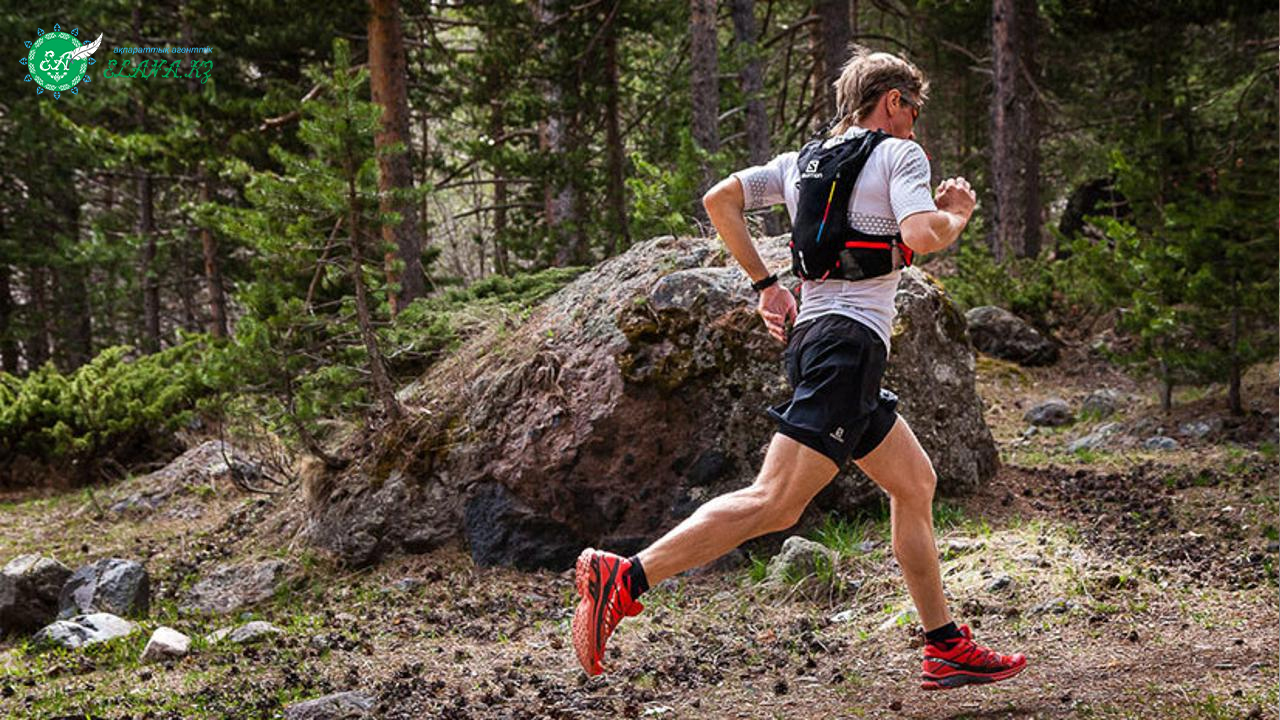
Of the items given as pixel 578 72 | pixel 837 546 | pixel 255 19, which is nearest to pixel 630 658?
pixel 837 546

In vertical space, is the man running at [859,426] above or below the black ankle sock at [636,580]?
above

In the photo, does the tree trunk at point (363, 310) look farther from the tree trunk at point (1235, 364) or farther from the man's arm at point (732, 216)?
the tree trunk at point (1235, 364)

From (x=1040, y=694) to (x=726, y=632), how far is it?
5.35 ft

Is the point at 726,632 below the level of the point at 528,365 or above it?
below

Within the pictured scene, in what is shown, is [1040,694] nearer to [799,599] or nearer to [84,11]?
[799,599]

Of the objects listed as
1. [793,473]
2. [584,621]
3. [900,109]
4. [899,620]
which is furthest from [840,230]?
[899,620]

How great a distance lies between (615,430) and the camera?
20.4ft

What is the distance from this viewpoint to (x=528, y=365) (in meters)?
6.66

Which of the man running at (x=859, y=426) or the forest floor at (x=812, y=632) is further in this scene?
the forest floor at (x=812, y=632)

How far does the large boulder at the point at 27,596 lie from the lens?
6133 mm

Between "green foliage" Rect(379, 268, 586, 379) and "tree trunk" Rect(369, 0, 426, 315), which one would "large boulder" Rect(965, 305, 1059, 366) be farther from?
"tree trunk" Rect(369, 0, 426, 315)

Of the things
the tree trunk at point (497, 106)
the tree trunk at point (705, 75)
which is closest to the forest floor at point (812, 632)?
the tree trunk at point (705, 75)

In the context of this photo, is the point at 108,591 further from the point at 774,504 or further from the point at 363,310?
the point at 774,504

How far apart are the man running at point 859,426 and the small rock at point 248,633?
2.42 meters
